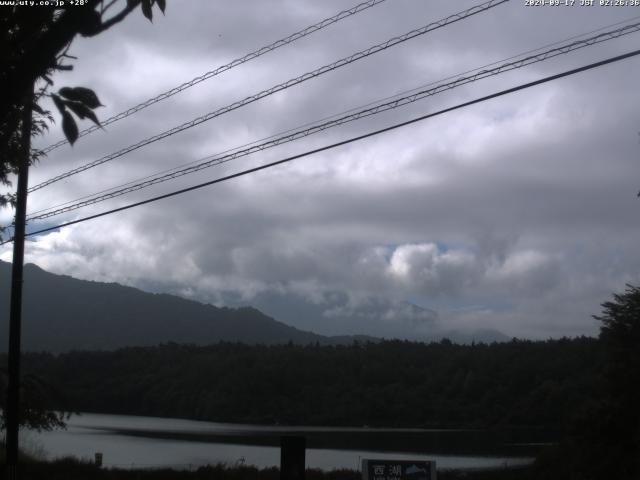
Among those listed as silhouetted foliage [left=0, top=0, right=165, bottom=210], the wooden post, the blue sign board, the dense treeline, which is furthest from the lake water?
silhouetted foliage [left=0, top=0, right=165, bottom=210]

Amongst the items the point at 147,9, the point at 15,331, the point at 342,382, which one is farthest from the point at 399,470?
the point at 342,382

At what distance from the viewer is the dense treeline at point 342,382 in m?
65.6

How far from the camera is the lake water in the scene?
129 ft

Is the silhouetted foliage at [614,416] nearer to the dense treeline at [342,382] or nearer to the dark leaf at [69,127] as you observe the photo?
the dark leaf at [69,127]

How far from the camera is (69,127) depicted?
18.8 feet

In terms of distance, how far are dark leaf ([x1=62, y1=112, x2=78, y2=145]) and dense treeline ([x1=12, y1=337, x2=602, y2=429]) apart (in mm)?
55915

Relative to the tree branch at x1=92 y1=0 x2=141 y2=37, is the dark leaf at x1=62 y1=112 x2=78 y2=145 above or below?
below

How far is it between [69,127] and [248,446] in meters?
48.9

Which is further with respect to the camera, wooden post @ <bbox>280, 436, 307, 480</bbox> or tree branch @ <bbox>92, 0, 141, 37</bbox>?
wooden post @ <bbox>280, 436, 307, 480</bbox>

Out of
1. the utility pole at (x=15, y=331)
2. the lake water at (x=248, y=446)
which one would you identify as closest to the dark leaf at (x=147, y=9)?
the utility pole at (x=15, y=331)

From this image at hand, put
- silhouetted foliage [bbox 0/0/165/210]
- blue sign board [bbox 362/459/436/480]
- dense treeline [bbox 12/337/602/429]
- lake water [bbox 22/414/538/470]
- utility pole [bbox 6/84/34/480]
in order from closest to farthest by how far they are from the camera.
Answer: silhouetted foliage [bbox 0/0/165/210], blue sign board [bbox 362/459/436/480], utility pole [bbox 6/84/34/480], lake water [bbox 22/414/538/470], dense treeline [bbox 12/337/602/429]

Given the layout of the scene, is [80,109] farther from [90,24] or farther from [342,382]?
[342,382]

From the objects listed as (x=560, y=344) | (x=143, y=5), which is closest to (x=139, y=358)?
(x=560, y=344)

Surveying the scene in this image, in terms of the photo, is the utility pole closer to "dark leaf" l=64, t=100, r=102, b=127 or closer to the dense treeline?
"dark leaf" l=64, t=100, r=102, b=127
